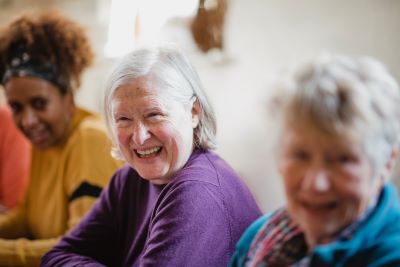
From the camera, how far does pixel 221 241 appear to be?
1120mm

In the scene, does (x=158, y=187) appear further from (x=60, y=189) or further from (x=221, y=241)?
(x=60, y=189)

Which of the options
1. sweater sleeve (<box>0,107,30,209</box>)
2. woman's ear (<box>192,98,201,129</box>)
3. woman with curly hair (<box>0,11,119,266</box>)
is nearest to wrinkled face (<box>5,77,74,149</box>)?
woman with curly hair (<box>0,11,119,266</box>)

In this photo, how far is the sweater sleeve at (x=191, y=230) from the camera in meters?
1.06

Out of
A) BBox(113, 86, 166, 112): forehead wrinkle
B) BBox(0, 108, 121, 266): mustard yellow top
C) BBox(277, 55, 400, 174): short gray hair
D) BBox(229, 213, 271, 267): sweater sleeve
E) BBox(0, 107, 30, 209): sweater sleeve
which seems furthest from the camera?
BBox(0, 107, 30, 209): sweater sleeve

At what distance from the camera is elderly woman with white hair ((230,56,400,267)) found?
69cm

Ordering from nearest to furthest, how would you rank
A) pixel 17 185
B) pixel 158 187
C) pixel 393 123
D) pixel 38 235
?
pixel 393 123 → pixel 158 187 → pixel 38 235 → pixel 17 185

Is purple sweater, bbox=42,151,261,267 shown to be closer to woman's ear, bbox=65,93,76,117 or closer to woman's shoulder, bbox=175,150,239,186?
woman's shoulder, bbox=175,150,239,186

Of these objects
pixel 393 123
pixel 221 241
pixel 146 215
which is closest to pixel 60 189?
pixel 146 215

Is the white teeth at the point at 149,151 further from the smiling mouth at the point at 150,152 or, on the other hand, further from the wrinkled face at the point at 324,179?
the wrinkled face at the point at 324,179

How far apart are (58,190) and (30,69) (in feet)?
1.64

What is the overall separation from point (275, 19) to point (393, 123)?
158cm

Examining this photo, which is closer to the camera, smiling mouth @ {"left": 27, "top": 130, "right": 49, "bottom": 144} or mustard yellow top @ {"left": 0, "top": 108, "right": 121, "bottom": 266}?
mustard yellow top @ {"left": 0, "top": 108, "right": 121, "bottom": 266}

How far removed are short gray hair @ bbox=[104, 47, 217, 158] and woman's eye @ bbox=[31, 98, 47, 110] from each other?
643 mm

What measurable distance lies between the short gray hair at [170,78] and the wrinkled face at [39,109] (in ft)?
2.08
